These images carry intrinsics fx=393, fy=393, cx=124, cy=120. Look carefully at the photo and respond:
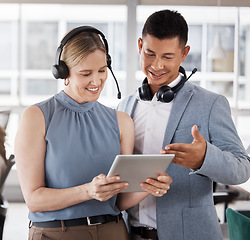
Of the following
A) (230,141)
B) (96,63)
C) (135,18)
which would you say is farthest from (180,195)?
(135,18)

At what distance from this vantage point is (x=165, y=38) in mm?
1631

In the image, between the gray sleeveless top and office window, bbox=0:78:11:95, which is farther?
office window, bbox=0:78:11:95

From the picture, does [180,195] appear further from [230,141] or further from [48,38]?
[48,38]

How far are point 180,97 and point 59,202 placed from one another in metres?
0.68

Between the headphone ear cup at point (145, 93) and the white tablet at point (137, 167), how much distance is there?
1.66 ft

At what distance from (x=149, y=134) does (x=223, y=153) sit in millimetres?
345

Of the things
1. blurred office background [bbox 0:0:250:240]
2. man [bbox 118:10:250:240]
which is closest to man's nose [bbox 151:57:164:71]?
man [bbox 118:10:250:240]

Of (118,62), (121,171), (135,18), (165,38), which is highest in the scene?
(135,18)

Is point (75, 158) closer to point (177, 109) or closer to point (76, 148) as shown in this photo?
point (76, 148)

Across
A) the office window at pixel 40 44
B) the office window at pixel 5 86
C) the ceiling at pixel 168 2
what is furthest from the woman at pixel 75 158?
the office window at pixel 40 44

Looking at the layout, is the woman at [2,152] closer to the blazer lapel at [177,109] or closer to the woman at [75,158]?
the woman at [75,158]

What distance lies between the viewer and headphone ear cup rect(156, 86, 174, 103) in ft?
5.26

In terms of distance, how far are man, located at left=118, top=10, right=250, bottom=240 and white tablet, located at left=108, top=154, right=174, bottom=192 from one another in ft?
0.67

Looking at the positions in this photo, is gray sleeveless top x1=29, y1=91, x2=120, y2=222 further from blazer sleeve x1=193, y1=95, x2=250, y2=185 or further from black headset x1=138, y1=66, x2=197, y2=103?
blazer sleeve x1=193, y1=95, x2=250, y2=185
